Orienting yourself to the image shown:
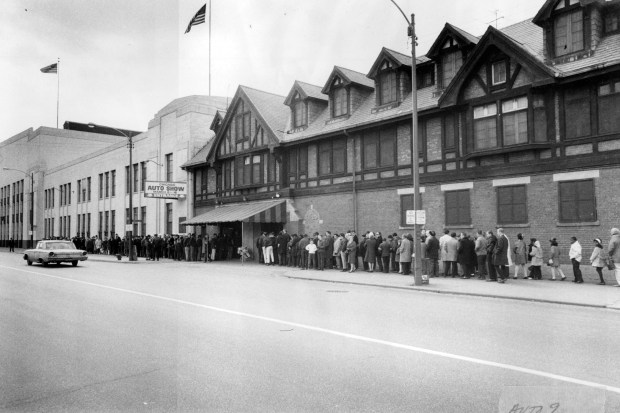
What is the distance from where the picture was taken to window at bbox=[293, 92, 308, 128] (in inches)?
1121

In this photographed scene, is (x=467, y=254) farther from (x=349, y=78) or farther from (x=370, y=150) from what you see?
(x=349, y=78)

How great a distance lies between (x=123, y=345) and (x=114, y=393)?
2.30m

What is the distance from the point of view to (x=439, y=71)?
2225 cm

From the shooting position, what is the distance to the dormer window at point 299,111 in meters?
28.5

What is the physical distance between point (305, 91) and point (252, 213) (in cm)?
747

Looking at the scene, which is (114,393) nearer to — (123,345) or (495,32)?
(123,345)

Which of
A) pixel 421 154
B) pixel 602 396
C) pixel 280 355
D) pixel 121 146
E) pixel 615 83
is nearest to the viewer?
pixel 602 396

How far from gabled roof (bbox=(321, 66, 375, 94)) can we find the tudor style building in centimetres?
9

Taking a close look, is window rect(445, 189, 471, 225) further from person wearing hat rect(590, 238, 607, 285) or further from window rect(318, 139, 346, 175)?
window rect(318, 139, 346, 175)

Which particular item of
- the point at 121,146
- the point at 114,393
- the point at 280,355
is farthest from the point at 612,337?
the point at 121,146

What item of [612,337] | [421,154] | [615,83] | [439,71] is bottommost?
[612,337]

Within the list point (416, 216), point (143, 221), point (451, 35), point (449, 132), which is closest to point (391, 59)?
point (451, 35)

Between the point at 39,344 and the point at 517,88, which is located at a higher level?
the point at 517,88

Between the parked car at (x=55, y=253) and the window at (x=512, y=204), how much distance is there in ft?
65.6
